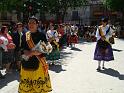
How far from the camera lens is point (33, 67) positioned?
7219mm

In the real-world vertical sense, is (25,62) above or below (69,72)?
above

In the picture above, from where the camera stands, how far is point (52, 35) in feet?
49.4

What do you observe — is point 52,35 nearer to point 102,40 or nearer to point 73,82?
point 102,40

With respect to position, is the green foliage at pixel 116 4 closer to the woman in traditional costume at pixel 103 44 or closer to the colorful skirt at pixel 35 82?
the woman in traditional costume at pixel 103 44

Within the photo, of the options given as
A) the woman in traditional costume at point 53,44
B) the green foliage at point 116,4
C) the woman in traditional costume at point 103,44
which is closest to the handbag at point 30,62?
the woman in traditional costume at point 103,44

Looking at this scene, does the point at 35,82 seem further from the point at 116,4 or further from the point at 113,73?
the point at 116,4

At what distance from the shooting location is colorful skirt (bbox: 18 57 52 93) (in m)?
7.16

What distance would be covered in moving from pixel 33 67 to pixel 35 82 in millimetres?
278

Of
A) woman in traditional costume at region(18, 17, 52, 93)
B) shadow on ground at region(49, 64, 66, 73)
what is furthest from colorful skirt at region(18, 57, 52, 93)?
shadow on ground at region(49, 64, 66, 73)

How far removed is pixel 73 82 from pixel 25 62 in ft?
13.1

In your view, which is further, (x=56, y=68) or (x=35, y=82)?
(x=56, y=68)

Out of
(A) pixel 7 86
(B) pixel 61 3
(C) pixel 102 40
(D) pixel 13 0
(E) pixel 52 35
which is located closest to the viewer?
(A) pixel 7 86

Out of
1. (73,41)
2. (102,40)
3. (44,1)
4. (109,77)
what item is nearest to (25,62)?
(109,77)

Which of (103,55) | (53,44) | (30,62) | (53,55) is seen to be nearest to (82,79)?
(103,55)
